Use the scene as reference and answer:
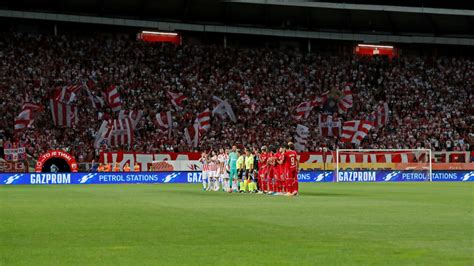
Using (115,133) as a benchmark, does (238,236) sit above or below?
below

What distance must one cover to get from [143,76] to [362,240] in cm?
5226

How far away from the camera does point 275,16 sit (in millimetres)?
74438

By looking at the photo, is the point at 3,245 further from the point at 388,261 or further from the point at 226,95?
the point at 226,95

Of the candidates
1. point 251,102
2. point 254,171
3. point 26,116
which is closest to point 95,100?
point 26,116

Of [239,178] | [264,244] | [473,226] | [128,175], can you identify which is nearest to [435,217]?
[473,226]

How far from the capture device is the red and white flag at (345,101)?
67.6 meters

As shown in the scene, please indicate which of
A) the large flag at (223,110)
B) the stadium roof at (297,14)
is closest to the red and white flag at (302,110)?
the large flag at (223,110)

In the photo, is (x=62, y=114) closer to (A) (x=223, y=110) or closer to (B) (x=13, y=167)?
(B) (x=13, y=167)

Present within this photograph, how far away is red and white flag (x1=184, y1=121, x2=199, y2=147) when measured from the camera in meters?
59.9

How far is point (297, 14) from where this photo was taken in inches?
2923

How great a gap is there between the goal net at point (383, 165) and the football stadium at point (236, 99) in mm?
99

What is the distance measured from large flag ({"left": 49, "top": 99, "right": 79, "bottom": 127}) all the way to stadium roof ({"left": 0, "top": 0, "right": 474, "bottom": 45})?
462 inches

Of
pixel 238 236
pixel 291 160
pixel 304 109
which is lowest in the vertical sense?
pixel 238 236

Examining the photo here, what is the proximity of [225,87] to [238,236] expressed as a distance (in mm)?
51715
